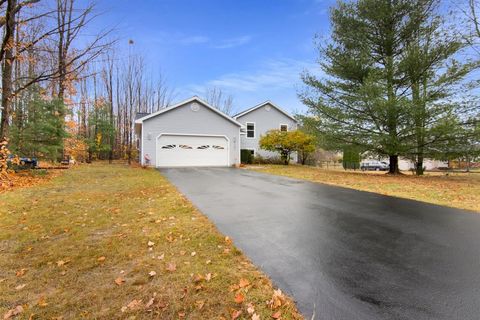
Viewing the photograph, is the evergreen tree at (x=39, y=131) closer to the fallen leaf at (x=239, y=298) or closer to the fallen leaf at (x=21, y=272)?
the fallen leaf at (x=21, y=272)

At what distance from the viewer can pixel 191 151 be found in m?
18.8

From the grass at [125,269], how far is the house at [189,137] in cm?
1262

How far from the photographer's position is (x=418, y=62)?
12.0m

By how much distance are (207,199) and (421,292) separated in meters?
5.13

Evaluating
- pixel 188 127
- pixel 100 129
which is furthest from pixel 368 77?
pixel 100 129

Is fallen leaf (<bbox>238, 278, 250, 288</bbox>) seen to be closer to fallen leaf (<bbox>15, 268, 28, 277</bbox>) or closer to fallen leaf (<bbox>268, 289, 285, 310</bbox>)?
fallen leaf (<bbox>268, 289, 285, 310</bbox>)

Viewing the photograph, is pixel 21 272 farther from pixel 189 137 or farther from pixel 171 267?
pixel 189 137

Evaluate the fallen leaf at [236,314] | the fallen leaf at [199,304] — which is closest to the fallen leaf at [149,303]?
the fallen leaf at [199,304]

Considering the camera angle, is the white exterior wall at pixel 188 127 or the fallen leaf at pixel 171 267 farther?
the white exterior wall at pixel 188 127

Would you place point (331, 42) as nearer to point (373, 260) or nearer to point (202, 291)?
point (373, 260)

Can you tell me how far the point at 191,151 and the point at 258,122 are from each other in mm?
9506

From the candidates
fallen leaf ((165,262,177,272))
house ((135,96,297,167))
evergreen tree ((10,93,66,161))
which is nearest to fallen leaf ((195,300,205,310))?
fallen leaf ((165,262,177,272))

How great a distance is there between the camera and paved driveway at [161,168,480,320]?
7.52 feet

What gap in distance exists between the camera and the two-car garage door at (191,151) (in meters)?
18.2
